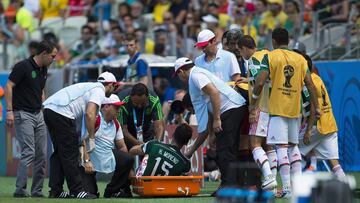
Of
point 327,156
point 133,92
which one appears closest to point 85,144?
point 133,92

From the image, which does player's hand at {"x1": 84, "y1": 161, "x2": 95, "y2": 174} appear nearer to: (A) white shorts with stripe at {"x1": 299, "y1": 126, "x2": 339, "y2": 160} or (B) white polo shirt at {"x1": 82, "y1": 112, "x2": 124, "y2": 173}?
(B) white polo shirt at {"x1": 82, "y1": 112, "x2": 124, "y2": 173}

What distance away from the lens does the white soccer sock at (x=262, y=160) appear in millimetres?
14086

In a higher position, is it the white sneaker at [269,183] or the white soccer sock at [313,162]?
the white sneaker at [269,183]

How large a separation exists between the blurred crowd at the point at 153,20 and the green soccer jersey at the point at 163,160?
8.48 m

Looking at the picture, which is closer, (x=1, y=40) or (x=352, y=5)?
(x=352, y=5)

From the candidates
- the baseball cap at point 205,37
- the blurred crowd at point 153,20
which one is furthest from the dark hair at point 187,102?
the blurred crowd at point 153,20

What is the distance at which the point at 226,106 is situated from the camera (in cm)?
1438

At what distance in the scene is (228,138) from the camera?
14.2m

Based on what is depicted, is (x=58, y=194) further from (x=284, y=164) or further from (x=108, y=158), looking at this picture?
(x=284, y=164)

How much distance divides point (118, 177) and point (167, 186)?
0.65 metres

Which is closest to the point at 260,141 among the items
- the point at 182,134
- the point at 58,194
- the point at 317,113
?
the point at 317,113

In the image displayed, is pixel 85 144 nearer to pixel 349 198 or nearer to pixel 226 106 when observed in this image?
pixel 226 106

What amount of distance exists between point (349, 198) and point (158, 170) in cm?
684

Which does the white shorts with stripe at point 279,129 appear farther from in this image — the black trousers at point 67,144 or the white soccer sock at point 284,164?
the black trousers at point 67,144
